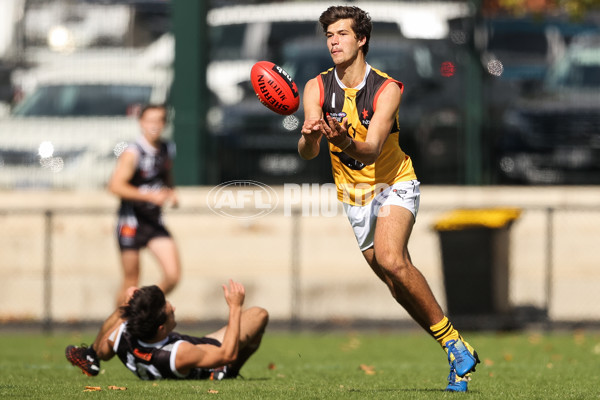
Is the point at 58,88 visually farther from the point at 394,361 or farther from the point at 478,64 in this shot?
the point at 394,361

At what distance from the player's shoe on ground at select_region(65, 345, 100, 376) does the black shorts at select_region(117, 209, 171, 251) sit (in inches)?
105

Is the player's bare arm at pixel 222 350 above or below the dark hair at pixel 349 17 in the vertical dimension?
below

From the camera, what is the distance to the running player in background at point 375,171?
705 centimetres

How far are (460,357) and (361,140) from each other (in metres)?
1.51

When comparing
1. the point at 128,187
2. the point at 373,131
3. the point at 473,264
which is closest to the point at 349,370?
the point at 128,187

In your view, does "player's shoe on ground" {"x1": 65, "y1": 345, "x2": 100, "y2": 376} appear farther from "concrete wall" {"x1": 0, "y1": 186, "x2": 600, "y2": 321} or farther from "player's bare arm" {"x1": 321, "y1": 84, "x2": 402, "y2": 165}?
"concrete wall" {"x1": 0, "y1": 186, "x2": 600, "y2": 321}

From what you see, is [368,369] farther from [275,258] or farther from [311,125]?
[275,258]

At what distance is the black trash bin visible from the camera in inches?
520

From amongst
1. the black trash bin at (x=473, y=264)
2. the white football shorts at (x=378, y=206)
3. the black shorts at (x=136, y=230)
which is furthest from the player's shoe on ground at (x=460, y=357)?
the black trash bin at (x=473, y=264)

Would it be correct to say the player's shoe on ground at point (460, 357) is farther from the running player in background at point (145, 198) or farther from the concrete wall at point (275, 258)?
the concrete wall at point (275, 258)

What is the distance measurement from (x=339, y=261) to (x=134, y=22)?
4.01 meters

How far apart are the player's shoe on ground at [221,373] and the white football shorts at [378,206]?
1.48 meters

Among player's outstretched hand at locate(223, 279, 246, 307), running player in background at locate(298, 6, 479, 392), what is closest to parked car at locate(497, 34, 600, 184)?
running player in background at locate(298, 6, 479, 392)

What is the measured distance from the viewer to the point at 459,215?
13281mm
